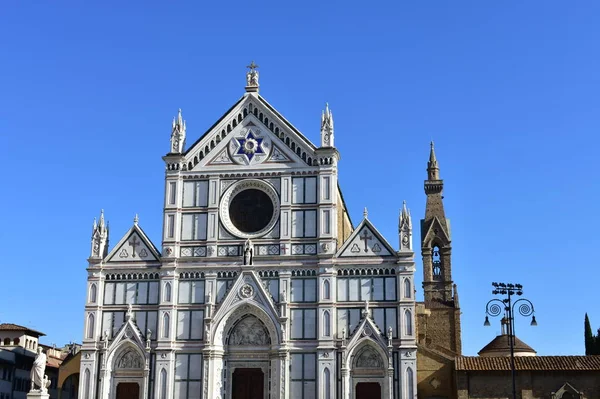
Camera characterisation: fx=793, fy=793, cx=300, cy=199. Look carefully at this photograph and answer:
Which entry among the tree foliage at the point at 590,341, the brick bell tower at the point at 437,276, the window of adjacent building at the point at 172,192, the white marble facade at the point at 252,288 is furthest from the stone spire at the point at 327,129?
the tree foliage at the point at 590,341

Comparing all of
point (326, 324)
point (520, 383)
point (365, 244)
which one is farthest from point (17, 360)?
point (520, 383)

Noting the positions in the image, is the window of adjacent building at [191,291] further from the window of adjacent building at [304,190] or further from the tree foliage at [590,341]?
the tree foliage at [590,341]

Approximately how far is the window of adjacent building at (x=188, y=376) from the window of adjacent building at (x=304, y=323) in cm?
512

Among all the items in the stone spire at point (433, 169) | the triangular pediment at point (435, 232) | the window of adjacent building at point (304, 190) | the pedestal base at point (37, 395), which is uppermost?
the stone spire at point (433, 169)

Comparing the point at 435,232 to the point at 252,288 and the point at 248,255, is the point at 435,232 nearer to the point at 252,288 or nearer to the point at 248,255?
the point at 248,255

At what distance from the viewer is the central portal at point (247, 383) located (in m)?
40.8

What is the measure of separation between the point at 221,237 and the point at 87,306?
799cm

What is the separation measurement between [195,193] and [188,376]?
9.78 meters

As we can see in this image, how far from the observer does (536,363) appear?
132 ft

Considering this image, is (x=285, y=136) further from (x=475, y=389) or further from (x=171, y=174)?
(x=475, y=389)

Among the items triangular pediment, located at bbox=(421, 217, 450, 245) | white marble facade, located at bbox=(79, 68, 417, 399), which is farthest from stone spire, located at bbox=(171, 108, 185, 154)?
triangular pediment, located at bbox=(421, 217, 450, 245)

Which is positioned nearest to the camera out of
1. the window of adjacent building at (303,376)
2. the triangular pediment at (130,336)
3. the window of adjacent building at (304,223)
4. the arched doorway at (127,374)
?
the window of adjacent building at (303,376)

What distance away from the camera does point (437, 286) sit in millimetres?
64562

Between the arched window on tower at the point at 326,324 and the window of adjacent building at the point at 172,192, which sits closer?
the arched window on tower at the point at 326,324
